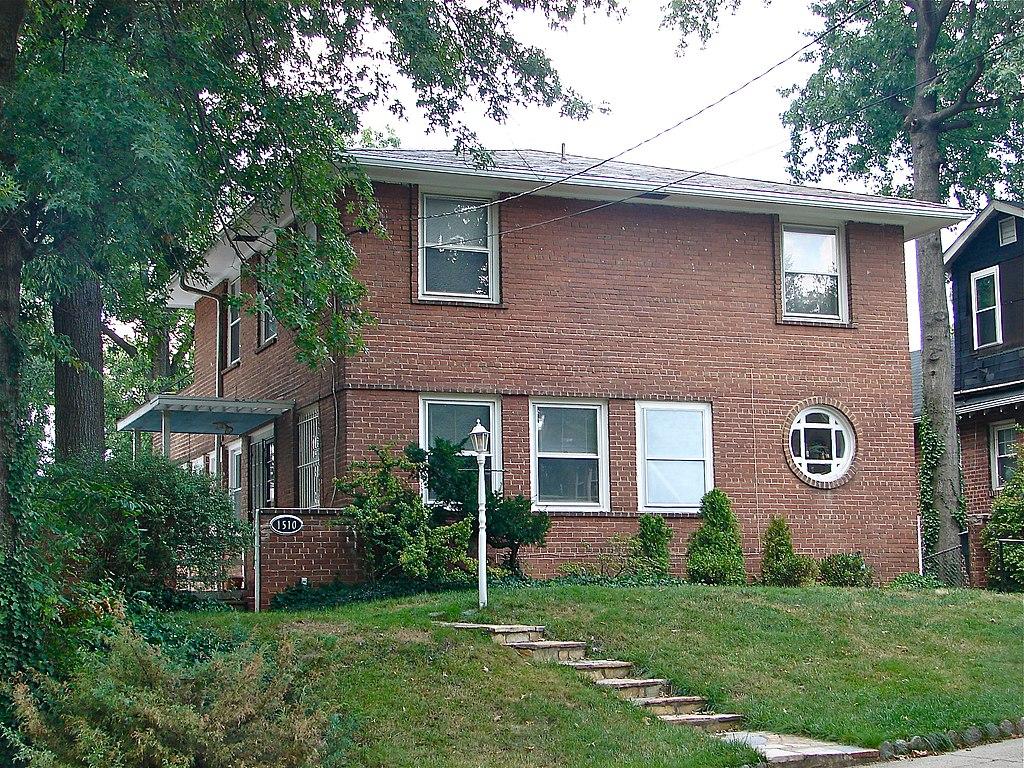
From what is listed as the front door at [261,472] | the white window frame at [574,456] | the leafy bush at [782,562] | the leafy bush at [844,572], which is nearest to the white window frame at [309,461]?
the front door at [261,472]

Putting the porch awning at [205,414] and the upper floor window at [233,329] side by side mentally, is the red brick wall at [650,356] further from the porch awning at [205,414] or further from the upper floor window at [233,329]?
the upper floor window at [233,329]

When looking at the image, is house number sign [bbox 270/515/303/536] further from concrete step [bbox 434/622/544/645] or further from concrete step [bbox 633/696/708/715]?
concrete step [bbox 633/696/708/715]

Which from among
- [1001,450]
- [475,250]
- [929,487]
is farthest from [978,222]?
[475,250]

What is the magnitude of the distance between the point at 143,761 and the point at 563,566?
10641 mm

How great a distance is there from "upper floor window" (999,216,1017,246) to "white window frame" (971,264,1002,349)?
559mm

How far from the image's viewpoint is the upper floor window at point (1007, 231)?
1068 inches

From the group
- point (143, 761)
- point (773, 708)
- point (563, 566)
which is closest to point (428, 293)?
point (563, 566)

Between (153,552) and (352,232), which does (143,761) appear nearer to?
(153,552)

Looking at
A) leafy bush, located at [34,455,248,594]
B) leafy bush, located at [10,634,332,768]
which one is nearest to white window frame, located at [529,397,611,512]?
leafy bush, located at [34,455,248,594]

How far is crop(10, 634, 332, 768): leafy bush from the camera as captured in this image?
8.00 m

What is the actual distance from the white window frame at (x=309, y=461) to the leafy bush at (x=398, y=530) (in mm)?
2123

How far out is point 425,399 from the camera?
18219 millimetres

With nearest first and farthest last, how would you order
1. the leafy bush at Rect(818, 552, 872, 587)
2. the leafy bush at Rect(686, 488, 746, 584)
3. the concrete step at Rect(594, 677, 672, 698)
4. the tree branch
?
the concrete step at Rect(594, 677, 672, 698) < the leafy bush at Rect(686, 488, 746, 584) < the leafy bush at Rect(818, 552, 872, 587) < the tree branch

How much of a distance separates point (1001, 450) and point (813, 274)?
810 cm
